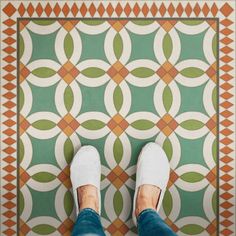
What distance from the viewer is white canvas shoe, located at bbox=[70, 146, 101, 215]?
1087mm

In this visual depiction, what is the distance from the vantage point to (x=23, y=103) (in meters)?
1.12

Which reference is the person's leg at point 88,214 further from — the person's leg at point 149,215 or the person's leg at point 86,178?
the person's leg at point 149,215

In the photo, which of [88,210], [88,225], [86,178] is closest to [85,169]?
[86,178]

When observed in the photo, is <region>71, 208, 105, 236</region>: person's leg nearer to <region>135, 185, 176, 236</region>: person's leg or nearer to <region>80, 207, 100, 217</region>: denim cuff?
<region>80, 207, 100, 217</region>: denim cuff

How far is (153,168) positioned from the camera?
3.61 ft

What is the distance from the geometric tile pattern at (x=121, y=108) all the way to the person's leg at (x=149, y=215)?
70 millimetres

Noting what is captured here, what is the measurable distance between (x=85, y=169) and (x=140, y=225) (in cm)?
25

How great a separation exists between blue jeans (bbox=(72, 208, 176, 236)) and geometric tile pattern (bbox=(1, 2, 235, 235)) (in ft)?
0.53

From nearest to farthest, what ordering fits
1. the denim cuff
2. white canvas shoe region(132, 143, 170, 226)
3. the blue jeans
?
the blue jeans < the denim cuff < white canvas shoe region(132, 143, 170, 226)

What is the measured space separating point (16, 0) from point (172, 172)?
699mm

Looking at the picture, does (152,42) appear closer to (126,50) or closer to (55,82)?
(126,50)

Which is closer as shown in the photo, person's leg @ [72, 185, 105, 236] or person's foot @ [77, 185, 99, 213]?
person's leg @ [72, 185, 105, 236]

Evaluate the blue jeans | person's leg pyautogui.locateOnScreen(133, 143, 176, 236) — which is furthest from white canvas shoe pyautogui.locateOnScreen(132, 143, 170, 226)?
the blue jeans

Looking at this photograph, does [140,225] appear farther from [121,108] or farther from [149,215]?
[121,108]
